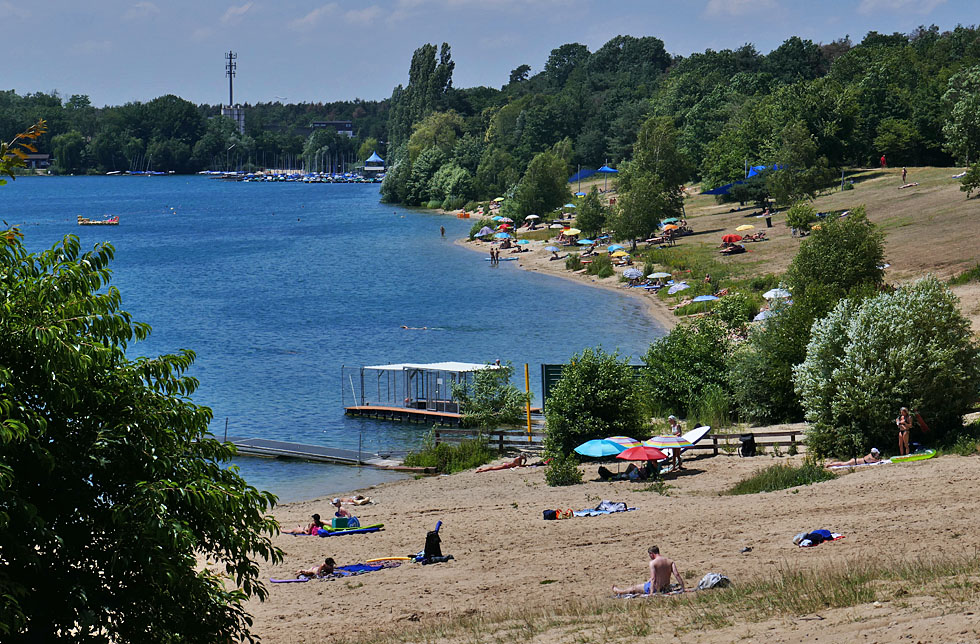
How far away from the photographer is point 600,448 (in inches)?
1070

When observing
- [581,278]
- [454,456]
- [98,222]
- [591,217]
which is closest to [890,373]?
[454,456]

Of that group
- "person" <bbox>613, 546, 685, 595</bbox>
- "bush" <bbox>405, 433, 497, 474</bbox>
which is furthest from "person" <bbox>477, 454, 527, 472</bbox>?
"person" <bbox>613, 546, 685, 595</bbox>

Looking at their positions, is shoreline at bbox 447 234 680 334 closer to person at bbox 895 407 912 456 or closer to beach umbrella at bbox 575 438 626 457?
beach umbrella at bbox 575 438 626 457

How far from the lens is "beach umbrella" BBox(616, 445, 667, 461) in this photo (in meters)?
26.0

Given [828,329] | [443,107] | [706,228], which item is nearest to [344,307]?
[706,228]

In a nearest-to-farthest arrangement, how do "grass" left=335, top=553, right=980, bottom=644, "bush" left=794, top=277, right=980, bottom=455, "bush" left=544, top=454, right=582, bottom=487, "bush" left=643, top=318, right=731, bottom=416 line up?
"grass" left=335, top=553, right=980, bottom=644 < "bush" left=794, top=277, right=980, bottom=455 < "bush" left=544, top=454, right=582, bottom=487 < "bush" left=643, top=318, right=731, bottom=416

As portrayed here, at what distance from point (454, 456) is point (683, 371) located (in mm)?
8065

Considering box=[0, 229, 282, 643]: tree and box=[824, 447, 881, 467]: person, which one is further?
box=[824, 447, 881, 467]: person

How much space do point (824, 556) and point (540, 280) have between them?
58.9 metres

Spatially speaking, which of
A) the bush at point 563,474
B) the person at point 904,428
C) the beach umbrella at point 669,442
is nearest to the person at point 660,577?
the beach umbrella at point 669,442

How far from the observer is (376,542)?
23.2m

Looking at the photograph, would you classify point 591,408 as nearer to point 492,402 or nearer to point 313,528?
point 492,402

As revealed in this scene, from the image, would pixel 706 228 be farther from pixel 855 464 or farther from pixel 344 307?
pixel 855 464

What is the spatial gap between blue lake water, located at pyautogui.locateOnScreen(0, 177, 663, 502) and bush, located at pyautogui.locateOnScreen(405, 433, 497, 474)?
148cm
